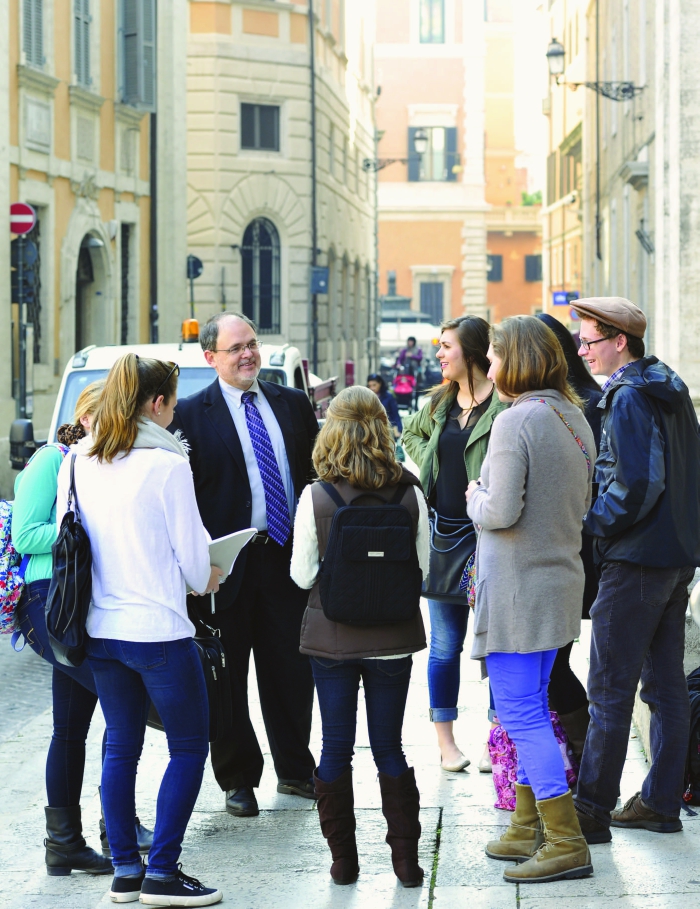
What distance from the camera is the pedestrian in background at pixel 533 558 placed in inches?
177

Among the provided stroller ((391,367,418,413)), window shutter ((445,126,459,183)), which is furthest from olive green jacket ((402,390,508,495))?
window shutter ((445,126,459,183))

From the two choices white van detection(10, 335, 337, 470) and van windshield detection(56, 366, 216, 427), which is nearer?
white van detection(10, 335, 337, 470)

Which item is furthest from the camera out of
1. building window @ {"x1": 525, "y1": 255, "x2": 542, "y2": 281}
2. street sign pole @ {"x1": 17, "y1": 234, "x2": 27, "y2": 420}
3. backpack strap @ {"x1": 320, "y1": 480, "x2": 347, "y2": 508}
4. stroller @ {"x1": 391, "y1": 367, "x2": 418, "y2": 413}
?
building window @ {"x1": 525, "y1": 255, "x2": 542, "y2": 281}

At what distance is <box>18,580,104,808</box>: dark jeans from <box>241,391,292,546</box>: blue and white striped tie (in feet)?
3.45

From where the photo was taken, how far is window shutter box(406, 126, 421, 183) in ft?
195

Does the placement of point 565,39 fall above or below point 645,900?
above

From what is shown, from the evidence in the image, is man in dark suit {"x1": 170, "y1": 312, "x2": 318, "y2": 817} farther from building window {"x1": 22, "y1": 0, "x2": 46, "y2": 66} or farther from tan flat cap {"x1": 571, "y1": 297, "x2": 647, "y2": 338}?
building window {"x1": 22, "y1": 0, "x2": 46, "y2": 66}

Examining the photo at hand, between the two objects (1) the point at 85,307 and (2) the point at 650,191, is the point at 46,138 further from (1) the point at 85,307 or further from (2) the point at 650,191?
(2) the point at 650,191

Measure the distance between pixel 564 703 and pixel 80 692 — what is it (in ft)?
5.94

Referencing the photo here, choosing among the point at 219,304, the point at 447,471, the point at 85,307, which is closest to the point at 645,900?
the point at 447,471

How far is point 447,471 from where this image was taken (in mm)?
5789

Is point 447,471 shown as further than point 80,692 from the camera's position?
Yes

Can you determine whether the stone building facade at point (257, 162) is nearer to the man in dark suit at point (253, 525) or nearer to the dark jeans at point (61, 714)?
the man in dark suit at point (253, 525)

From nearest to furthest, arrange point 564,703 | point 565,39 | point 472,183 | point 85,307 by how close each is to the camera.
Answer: point 564,703
point 85,307
point 565,39
point 472,183
